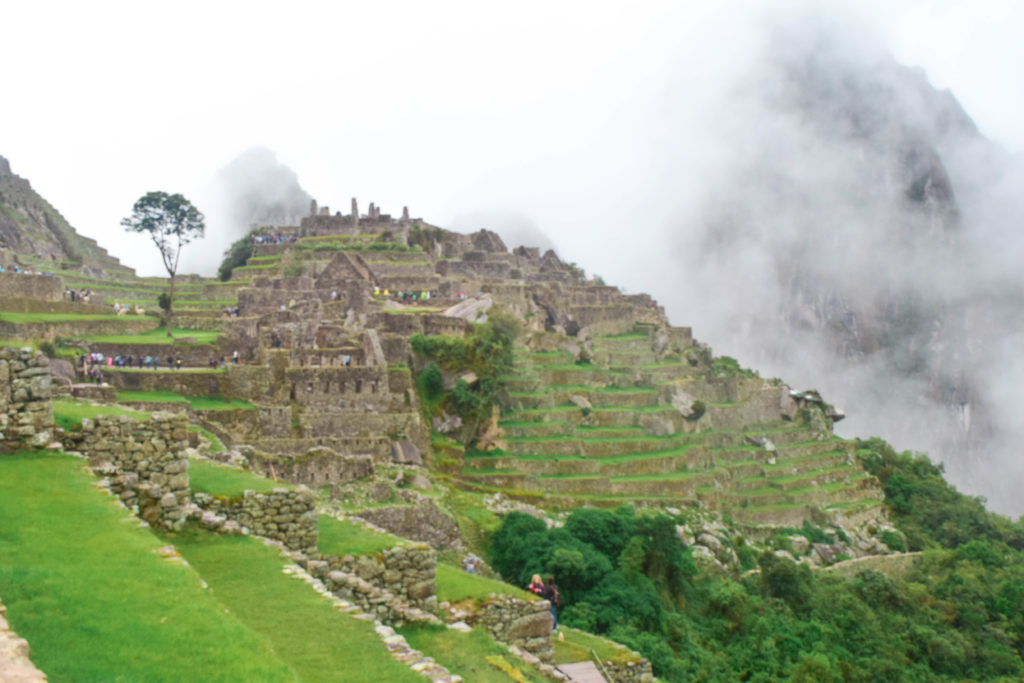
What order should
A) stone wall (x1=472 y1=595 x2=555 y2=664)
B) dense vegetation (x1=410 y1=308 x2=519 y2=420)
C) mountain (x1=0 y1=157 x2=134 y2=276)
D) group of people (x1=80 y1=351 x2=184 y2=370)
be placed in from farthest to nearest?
mountain (x1=0 y1=157 x2=134 y2=276)
dense vegetation (x1=410 y1=308 x2=519 y2=420)
group of people (x1=80 y1=351 x2=184 y2=370)
stone wall (x1=472 y1=595 x2=555 y2=664)

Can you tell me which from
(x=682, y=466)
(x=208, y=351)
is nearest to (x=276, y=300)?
(x=208, y=351)

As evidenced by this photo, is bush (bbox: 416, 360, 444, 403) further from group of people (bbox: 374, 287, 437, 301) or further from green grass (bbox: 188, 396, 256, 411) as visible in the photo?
group of people (bbox: 374, 287, 437, 301)

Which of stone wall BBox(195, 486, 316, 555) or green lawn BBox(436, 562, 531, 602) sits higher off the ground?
stone wall BBox(195, 486, 316, 555)

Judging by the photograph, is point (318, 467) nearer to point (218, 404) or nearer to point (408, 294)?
point (218, 404)

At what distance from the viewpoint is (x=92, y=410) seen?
10.4 meters

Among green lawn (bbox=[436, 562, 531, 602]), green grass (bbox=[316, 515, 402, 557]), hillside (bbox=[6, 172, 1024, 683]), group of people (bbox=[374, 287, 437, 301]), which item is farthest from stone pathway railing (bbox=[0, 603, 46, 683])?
group of people (bbox=[374, 287, 437, 301])

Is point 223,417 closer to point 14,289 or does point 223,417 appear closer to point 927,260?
point 14,289

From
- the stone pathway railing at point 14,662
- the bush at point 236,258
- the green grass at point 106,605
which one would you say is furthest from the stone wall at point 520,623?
the bush at point 236,258

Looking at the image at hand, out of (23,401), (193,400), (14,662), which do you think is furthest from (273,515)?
(193,400)

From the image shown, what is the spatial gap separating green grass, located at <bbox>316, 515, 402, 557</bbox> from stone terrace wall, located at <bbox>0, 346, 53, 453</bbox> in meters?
3.41

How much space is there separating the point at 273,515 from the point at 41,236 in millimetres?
51473

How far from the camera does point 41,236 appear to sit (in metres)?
52.0

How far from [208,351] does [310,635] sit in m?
23.8

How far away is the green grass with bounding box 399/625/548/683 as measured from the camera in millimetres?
8695
